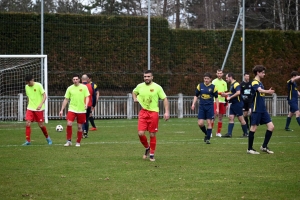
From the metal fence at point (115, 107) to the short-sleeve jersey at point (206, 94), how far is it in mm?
13366

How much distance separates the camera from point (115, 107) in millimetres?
32719

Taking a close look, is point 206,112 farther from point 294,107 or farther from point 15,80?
point 15,80

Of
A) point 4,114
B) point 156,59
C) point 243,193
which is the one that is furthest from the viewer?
point 156,59

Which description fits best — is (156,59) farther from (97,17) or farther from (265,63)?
(265,63)

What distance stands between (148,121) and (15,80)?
55.9ft

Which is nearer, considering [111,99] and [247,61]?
[111,99]

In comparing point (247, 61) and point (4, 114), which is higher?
point (247, 61)

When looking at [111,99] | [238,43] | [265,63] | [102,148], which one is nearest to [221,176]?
[102,148]

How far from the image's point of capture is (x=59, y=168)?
1176 cm

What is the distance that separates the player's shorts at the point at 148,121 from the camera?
1342cm

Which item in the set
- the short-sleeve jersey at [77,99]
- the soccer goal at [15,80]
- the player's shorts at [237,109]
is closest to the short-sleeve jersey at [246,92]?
the player's shorts at [237,109]

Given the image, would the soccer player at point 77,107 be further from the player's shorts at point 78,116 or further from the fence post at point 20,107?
the fence post at point 20,107

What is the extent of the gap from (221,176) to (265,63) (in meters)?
27.5

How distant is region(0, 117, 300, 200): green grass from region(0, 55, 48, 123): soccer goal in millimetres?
9131
